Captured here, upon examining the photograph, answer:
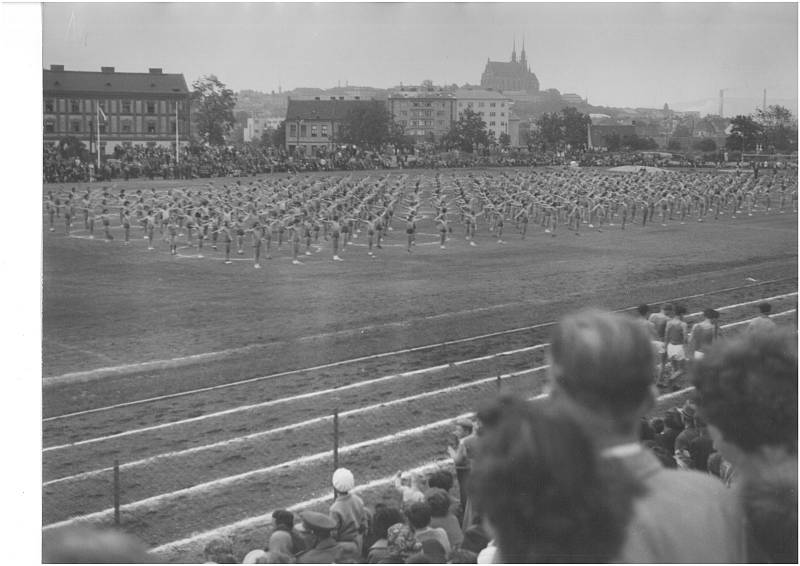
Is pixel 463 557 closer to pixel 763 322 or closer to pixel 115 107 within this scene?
pixel 763 322

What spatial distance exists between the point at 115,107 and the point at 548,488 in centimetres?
1823

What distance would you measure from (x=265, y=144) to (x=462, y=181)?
445 inches

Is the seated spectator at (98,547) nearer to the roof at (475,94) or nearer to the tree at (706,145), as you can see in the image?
the roof at (475,94)

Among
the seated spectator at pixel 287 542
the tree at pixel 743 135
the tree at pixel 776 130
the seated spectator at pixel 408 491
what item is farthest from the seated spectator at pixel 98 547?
the tree at pixel 743 135

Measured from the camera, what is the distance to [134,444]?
10531 millimetres

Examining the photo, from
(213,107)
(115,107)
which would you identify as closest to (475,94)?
(213,107)

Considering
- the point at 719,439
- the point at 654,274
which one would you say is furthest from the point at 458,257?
the point at 719,439

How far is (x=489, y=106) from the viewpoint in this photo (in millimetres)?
43562

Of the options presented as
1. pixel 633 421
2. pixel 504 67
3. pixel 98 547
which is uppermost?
pixel 504 67

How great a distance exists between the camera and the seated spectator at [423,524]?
5.25 metres

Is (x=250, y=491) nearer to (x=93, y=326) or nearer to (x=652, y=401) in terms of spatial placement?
(x=652, y=401)

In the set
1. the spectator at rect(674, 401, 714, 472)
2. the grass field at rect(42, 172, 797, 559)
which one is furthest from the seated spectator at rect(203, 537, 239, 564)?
the spectator at rect(674, 401, 714, 472)

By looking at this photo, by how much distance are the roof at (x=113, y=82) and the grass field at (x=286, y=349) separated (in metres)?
3.86

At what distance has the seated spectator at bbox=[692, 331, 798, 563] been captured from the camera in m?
2.86
